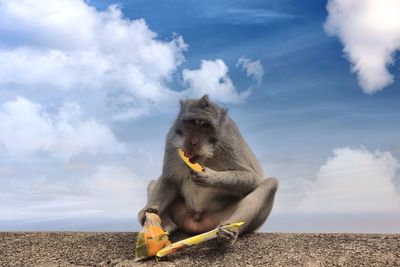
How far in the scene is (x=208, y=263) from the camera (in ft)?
19.7

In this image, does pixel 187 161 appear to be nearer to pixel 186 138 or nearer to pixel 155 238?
pixel 186 138

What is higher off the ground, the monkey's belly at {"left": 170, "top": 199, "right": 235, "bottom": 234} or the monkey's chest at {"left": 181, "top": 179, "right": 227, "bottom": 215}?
the monkey's chest at {"left": 181, "top": 179, "right": 227, "bottom": 215}

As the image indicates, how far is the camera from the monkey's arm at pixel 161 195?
6792 millimetres

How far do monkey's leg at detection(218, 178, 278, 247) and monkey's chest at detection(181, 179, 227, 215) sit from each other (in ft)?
0.96

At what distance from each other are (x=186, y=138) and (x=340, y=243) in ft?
8.67

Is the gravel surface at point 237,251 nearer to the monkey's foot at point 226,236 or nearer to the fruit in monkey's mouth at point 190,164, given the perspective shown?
the monkey's foot at point 226,236

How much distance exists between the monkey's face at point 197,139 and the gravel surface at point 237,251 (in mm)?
1148

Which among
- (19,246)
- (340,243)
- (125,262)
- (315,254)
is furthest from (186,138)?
(19,246)

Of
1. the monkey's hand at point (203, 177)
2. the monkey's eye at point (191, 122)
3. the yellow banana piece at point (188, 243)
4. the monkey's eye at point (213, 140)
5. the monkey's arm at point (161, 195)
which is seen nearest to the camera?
the monkey's hand at point (203, 177)

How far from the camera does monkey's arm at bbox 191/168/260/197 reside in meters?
6.08

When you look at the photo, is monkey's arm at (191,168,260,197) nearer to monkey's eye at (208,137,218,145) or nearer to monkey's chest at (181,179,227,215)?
monkey's chest at (181,179,227,215)

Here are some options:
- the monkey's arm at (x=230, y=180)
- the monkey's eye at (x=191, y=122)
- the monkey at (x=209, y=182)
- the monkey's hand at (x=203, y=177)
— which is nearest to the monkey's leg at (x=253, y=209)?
the monkey at (x=209, y=182)

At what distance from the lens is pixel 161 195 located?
22.4ft

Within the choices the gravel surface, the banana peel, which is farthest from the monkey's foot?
the banana peel
